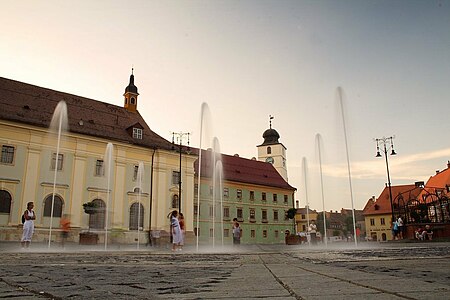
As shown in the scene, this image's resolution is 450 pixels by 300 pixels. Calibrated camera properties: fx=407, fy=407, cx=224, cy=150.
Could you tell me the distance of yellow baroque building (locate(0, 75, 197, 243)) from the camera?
33375 millimetres

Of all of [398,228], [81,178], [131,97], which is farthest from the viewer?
[131,97]

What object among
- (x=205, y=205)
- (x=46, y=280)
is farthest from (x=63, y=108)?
(x=46, y=280)

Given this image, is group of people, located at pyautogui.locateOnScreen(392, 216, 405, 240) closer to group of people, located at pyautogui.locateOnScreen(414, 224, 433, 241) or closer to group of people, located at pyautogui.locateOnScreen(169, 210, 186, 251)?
group of people, located at pyautogui.locateOnScreen(414, 224, 433, 241)

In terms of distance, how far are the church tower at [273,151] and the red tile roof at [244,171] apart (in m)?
11.0

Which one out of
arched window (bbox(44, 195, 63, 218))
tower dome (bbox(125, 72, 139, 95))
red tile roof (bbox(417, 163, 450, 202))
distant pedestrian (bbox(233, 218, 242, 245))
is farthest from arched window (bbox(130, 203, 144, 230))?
red tile roof (bbox(417, 163, 450, 202))

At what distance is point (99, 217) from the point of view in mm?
37906

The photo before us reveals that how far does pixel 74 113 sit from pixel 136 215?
38.7ft

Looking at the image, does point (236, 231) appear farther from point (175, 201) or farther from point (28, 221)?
point (175, 201)

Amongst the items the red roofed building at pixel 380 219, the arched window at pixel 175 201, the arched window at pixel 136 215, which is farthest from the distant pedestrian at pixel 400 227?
the red roofed building at pixel 380 219

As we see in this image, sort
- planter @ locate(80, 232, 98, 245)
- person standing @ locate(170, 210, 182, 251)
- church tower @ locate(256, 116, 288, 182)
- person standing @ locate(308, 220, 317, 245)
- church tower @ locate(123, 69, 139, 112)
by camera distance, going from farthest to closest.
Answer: church tower @ locate(256, 116, 288, 182)
church tower @ locate(123, 69, 139, 112)
person standing @ locate(308, 220, 317, 245)
planter @ locate(80, 232, 98, 245)
person standing @ locate(170, 210, 182, 251)

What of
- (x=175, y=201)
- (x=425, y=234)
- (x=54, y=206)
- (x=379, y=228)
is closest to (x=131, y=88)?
(x=175, y=201)

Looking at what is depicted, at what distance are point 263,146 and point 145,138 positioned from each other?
157ft

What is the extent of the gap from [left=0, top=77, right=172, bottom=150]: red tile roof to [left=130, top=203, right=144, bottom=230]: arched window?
6275 millimetres

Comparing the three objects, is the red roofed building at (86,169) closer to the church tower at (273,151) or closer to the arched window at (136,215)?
the arched window at (136,215)
